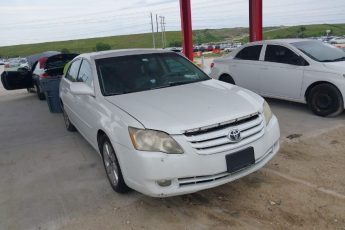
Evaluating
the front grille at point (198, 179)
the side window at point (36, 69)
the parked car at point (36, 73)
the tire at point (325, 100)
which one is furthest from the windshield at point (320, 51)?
the side window at point (36, 69)

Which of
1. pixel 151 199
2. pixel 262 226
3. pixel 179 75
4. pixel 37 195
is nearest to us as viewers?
pixel 262 226

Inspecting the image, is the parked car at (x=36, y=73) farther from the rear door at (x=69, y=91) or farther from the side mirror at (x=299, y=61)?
the side mirror at (x=299, y=61)

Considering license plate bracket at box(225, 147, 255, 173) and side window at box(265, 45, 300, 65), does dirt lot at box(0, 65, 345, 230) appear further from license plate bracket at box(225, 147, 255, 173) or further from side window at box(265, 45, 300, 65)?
side window at box(265, 45, 300, 65)

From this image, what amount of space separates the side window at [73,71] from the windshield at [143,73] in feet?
3.24

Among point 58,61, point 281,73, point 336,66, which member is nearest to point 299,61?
point 281,73

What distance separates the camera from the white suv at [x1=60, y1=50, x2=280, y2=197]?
125 inches

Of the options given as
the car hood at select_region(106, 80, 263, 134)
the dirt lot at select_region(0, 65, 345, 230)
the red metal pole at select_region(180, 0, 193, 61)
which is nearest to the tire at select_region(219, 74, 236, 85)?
the red metal pole at select_region(180, 0, 193, 61)

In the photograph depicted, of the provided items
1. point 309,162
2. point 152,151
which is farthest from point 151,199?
point 309,162

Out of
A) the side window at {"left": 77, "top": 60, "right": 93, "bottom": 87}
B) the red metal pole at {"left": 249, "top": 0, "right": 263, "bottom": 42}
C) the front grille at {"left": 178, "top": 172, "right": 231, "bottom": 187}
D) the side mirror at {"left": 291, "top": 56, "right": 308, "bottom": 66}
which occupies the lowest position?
the front grille at {"left": 178, "top": 172, "right": 231, "bottom": 187}

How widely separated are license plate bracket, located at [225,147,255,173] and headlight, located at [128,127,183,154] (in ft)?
1.57

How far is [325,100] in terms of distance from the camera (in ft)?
21.7

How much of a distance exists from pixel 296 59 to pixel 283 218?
456 cm

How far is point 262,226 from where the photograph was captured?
3146 mm

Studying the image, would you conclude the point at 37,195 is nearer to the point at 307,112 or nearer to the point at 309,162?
the point at 309,162
